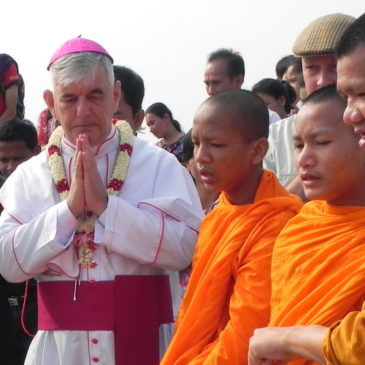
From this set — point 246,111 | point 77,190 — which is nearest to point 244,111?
point 246,111

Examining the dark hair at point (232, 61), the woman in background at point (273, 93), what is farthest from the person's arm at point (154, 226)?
the woman in background at point (273, 93)

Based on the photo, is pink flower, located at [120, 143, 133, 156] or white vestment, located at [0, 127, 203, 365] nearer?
white vestment, located at [0, 127, 203, 365]

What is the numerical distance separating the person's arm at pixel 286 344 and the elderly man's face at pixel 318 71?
173cm

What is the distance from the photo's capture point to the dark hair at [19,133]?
6.43m

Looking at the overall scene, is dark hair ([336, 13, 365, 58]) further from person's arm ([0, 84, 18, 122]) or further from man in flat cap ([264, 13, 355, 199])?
person's arm ([0, 84, 18, 122])

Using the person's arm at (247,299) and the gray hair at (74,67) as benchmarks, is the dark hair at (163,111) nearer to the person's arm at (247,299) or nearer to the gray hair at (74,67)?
the gray hair at (74,67)

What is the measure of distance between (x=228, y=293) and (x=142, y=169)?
100cm

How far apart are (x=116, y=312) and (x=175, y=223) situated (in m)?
0.50

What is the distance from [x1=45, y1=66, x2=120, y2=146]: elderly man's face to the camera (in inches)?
175

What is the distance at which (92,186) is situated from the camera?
4289mm

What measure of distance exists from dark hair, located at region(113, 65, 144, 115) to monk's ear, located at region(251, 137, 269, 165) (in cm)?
192

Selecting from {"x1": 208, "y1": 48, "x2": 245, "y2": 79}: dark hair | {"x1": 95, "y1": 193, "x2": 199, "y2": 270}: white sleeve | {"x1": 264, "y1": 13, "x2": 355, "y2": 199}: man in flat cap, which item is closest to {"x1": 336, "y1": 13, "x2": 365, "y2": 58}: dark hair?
{"x1": 264, "y1": 13, "x2": 355, "y2": 199}: man in flat cap

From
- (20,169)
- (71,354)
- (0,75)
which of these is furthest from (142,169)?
(0,75)

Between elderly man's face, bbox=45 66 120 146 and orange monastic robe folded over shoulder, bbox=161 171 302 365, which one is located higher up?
elderly man's face, bbox=45 66 120 146
